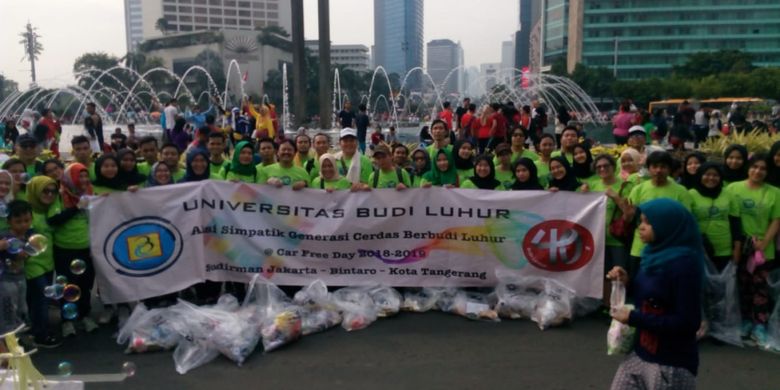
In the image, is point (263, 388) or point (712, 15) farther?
point (712, 15)

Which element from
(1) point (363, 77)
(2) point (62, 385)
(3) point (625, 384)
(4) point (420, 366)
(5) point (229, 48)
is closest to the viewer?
(3) point (625, 384)

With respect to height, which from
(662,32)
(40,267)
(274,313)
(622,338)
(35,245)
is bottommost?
(274,313)

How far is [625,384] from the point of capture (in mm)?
2855

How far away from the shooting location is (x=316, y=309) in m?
5.42

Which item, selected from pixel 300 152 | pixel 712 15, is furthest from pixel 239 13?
pixel 300 152

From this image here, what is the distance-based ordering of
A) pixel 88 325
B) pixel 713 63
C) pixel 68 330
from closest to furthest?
pixel 68 330
pixel 88 325
pixel 713 63

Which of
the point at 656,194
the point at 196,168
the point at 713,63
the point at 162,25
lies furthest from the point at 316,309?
the point at 162,25

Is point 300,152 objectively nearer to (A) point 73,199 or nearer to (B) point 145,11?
(A) point 73,199

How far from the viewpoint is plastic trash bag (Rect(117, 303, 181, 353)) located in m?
4.87

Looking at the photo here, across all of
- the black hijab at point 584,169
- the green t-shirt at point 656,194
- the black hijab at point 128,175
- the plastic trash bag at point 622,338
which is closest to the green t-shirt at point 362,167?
the black hijab at point 128,175

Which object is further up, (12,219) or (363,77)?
(363,77)

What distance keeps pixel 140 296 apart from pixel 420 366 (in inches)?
102

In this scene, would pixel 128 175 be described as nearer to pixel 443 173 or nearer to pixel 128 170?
pixel 128 170

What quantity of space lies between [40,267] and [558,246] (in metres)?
4.33
